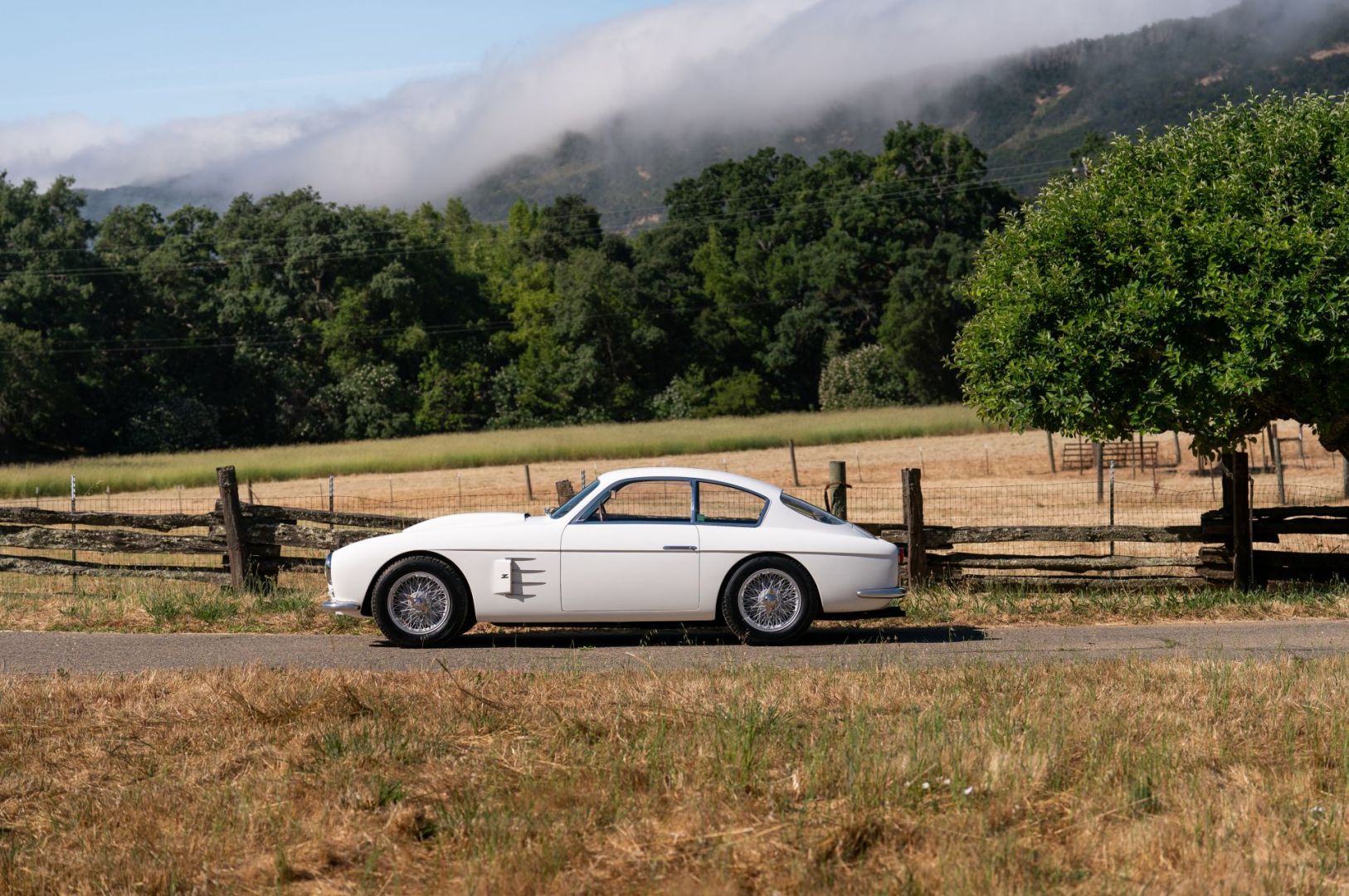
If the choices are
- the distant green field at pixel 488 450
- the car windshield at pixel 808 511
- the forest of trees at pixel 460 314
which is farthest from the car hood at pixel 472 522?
the forest of trees at pixel 460 314

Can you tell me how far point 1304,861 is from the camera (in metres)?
5.71

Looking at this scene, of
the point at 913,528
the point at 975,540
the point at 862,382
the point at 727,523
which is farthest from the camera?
the point at 862,382

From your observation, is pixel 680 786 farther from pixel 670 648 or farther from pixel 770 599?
pixel 770 599

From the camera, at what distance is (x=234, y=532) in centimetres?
1498

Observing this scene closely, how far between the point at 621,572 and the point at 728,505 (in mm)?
1101

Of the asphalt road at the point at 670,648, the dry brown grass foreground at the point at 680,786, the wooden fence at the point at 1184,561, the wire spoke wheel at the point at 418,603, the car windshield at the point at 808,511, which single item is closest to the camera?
the dry brown grass foreground at the point at 680,786

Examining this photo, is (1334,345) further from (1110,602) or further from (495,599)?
(495,599)

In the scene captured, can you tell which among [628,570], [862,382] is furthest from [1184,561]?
[862,382]

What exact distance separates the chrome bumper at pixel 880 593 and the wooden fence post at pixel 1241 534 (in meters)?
5.20

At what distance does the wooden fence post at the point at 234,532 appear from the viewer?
48.9 ft

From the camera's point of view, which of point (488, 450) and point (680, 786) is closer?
point (680, 786)

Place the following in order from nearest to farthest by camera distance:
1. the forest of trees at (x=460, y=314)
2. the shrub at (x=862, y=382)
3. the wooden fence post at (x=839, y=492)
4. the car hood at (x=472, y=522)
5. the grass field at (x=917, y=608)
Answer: the car hood at (x=472, y=522) → the grass field at (x=917, y=608) → the wooden fence post at (x=839, y=492) → the forest of trees at (x=460, y=314) → the shrub at (x=862, y=382)

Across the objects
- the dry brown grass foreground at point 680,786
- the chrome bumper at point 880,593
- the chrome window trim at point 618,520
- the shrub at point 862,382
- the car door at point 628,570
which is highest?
the shrub at point 862,382

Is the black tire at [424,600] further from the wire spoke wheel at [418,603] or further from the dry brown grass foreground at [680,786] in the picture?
the dry brown grass foreground at [680,786]
